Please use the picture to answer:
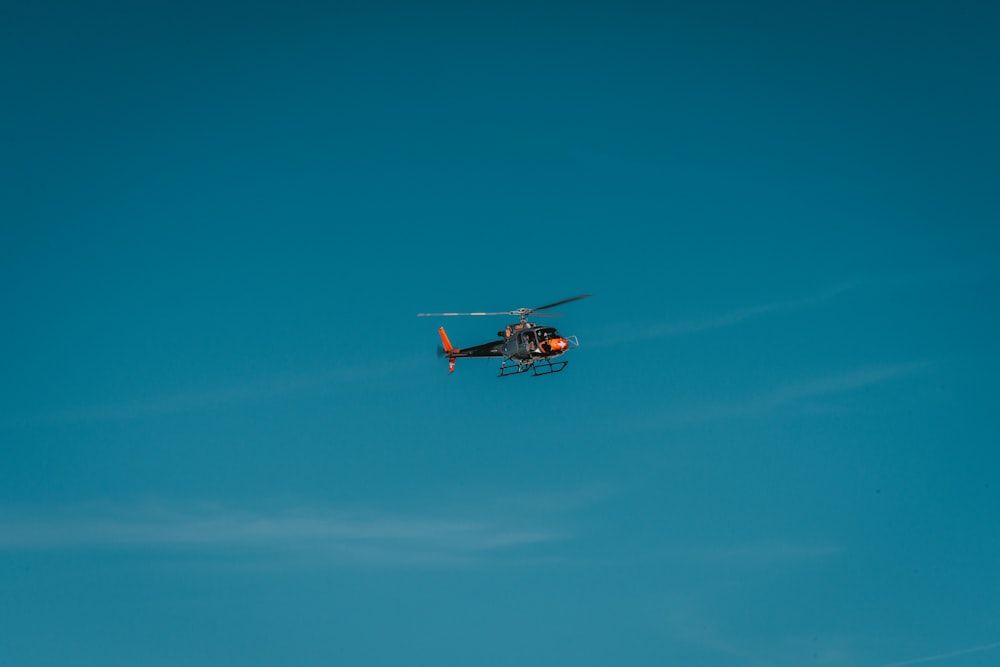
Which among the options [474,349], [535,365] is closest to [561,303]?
[535,365]

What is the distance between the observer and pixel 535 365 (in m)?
138

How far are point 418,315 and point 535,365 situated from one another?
1506 centimetres

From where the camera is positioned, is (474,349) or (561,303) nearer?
(561,303)

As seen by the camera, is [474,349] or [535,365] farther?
[474,349]

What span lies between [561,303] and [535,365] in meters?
7.97

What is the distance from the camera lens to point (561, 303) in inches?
5295

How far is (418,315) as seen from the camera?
13088 centimetres

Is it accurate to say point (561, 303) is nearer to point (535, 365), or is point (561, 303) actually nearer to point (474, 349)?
point (535, 365)

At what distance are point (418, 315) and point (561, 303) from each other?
15138 mm
